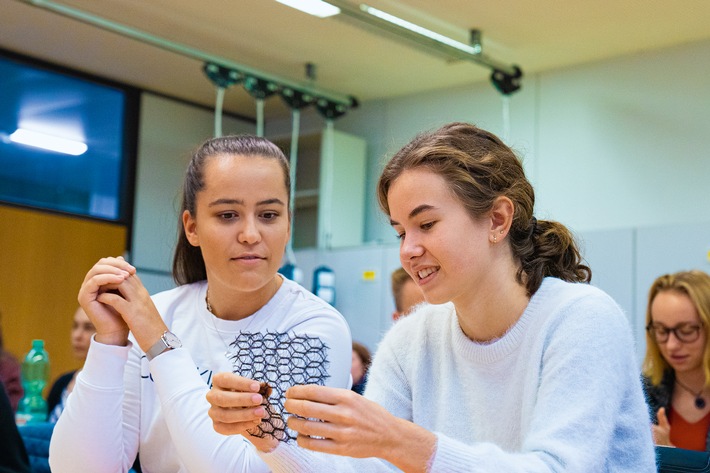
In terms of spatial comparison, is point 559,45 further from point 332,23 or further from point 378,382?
point 378,382

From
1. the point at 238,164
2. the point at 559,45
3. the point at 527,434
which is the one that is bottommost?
the point at 527,434

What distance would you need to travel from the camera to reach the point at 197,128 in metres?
6.62

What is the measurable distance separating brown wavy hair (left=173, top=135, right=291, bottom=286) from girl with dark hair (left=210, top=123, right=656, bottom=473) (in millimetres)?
331

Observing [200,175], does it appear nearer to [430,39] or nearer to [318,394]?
[318,394]

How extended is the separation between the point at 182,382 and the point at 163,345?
0.08 metres

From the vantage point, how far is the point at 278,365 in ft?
4.30

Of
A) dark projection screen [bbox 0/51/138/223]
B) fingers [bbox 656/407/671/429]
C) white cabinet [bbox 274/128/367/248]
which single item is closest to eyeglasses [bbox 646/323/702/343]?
fingers [bbox 656/407/671/429]

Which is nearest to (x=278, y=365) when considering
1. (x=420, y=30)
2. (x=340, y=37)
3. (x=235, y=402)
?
(x=235, y=402)

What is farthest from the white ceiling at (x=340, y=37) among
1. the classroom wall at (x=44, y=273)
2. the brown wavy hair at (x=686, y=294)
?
the brown wavy hair at (x=686, y=294)

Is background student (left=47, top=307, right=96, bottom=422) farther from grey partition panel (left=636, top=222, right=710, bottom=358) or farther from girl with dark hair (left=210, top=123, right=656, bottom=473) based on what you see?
grey partition panel (left=636, top=222, right=710, bottom=358)

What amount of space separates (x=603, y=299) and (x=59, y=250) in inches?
192

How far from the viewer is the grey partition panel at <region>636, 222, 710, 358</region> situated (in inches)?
173

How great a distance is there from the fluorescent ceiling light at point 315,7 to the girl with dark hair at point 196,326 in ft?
8.85

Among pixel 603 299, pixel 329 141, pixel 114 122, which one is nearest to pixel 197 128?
pixel 114 122
